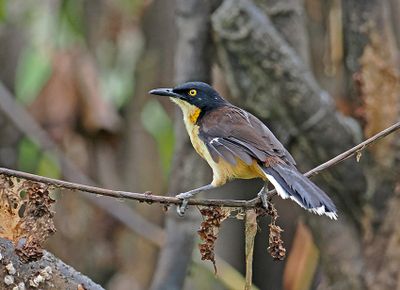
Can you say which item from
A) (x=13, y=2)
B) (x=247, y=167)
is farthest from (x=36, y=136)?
(x=247, y=167)

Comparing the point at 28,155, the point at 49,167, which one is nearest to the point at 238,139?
the point at 49,167

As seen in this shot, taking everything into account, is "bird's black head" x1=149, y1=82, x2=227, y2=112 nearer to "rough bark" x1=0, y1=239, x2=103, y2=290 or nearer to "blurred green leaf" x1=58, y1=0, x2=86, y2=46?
"rough bark" x1=0, y1=239, x2=103, y2=290

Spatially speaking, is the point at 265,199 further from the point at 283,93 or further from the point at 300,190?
the point at 283,93

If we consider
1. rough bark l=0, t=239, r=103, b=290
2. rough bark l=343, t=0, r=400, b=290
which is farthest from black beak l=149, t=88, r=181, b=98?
rough bark l=343, t=0, r=400, b=290

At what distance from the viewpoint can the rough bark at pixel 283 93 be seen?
4656 millimetres

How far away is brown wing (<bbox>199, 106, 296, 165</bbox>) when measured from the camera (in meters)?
3.39

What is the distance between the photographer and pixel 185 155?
201 inches

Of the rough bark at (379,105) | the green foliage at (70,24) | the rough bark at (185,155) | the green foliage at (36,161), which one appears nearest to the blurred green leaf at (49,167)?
the green foliage at (36,161)

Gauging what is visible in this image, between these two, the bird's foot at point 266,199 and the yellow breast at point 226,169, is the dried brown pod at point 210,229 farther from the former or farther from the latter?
the yellow breast at point 226,169

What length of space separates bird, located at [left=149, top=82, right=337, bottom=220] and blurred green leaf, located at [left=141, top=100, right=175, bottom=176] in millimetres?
2366

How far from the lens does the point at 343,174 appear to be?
189 inches

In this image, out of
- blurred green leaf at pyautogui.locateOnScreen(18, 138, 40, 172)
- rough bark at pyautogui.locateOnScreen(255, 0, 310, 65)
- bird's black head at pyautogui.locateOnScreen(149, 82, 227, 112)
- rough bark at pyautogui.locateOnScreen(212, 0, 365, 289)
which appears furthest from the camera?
blurred green leaf at pyautogui.locateOnScreen(18, 138, 40, 172)

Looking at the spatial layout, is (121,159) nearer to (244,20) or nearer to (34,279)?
(244,20)

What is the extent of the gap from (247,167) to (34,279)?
976 millimetres
